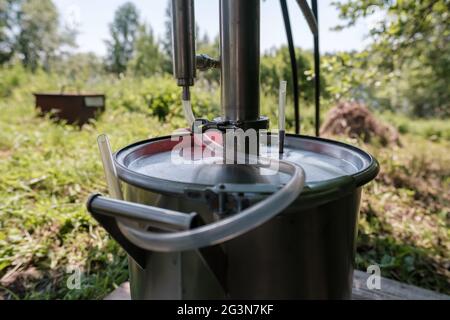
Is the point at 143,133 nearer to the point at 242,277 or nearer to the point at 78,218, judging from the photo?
the point at 78,218

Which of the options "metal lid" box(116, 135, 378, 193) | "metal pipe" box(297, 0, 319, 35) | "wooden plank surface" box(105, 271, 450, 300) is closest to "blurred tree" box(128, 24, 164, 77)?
"wooden plank surface" box(105, 271, 450, 300)

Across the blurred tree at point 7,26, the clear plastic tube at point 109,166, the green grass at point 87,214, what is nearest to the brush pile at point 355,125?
the green grass at point 87,214

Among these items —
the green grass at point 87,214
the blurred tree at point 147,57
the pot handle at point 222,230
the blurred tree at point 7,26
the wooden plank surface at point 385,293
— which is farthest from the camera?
the blurred tree at point 7,26

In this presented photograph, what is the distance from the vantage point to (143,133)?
11.4 ft

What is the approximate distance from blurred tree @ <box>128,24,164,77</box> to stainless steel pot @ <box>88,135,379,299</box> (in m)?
6.31

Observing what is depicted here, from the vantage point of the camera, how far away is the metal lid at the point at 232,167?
0.65 metres

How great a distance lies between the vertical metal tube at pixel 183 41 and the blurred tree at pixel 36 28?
79.6 feet

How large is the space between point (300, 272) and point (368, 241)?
1.61 m

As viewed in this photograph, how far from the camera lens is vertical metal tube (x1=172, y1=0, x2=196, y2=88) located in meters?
0.72

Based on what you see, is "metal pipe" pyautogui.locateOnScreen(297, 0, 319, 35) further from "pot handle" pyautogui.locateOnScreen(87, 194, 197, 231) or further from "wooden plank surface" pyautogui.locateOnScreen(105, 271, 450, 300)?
"wooden plank surface" pyautogui.locateOnScreen(105, 271, 450, 300)

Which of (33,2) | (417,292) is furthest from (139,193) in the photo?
(33,2)

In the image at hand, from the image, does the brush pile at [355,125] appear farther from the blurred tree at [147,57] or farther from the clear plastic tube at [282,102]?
the blurred tree at [147,57]

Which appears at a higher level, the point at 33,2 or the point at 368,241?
the point at 33,2

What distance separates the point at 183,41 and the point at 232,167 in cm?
31
